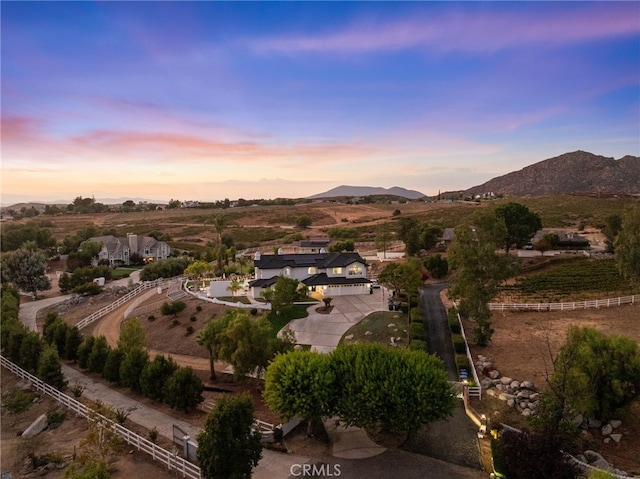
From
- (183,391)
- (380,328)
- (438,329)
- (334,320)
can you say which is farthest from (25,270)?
(438,329)

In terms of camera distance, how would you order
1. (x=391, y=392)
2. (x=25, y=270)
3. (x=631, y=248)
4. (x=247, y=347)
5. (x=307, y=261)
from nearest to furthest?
(x=391, y=392), (x=247, y=347), (x=631, y=248), (x=307, y=261), (x=25, y=270)

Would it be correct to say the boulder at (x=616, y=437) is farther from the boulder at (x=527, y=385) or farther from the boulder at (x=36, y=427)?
the boulder at (x=36, y=427)

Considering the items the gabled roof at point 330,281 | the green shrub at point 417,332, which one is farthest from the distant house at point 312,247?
the green shrub at point 417,332

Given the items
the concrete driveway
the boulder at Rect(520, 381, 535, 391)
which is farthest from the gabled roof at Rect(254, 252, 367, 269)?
the boulder at Rect(520, 381, 535, 391)

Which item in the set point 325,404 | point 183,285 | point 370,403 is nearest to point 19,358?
point 183,285

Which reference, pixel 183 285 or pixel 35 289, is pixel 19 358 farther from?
pixel 35 289

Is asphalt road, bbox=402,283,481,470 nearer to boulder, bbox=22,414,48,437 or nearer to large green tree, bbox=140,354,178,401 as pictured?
large green tree, bbox=140,354,178,401

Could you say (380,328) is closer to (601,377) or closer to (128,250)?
(601,377)

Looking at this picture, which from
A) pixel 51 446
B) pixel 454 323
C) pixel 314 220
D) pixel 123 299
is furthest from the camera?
pixel 314 220
